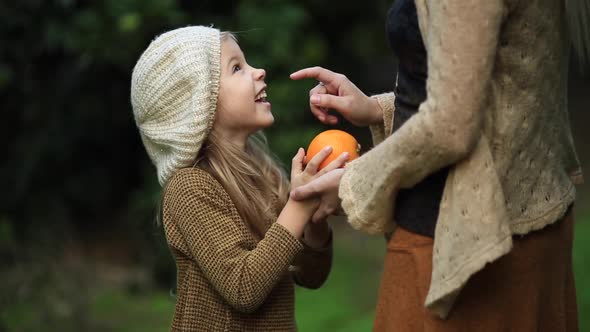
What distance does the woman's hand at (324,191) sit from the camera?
7.61ft

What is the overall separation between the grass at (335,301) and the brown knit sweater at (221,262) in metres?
2.29

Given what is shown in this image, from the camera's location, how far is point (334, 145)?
2.50 meters

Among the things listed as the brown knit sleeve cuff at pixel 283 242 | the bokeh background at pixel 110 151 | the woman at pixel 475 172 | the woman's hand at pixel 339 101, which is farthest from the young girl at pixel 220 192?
the bokeh background at pixel 110 151

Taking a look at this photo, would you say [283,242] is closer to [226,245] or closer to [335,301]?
[226,245]

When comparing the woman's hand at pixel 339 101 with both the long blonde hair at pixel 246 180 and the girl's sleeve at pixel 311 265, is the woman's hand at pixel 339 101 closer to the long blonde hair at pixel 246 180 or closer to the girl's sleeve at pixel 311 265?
the long blonde hair at pixel 246 180

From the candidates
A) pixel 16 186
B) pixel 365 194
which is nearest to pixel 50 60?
pixel 16 186

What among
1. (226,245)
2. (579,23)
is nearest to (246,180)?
(226,245)

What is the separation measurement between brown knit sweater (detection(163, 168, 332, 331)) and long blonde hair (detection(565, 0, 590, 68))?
84cm

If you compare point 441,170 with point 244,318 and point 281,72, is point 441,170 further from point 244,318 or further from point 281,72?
point 281,72

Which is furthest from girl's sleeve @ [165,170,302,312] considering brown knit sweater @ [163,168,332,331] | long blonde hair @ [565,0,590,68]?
long blonde hair @ [565,0,590,68]

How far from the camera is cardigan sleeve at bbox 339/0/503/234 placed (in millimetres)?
1818

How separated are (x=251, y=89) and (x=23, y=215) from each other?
3.82 metres

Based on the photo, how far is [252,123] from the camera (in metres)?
2.69

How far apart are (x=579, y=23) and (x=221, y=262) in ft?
3.34
